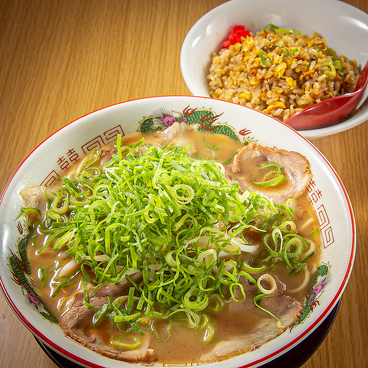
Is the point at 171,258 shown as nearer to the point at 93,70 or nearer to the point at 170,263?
the point at 170,263

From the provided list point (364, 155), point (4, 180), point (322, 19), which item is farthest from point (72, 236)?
point (322, 19)

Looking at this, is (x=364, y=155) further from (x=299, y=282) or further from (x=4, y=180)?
(x=4, y=180)

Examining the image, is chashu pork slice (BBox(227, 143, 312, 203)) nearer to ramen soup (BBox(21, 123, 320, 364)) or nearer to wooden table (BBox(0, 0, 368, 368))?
ramen soup (BBox(21, 123, 320, 364))

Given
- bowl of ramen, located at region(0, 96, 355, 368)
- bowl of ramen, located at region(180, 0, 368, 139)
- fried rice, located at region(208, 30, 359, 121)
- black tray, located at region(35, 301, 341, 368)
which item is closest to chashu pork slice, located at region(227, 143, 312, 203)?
bowl of ramen, located at region(0, 96, 355, 368)

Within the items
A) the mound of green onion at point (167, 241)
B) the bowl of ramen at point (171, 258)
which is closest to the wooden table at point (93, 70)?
the bowl of ramen at point (171, 258)

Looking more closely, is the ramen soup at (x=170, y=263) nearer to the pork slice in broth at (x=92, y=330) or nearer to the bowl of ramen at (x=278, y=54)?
the pork slice in broth at (x=92, y=330)

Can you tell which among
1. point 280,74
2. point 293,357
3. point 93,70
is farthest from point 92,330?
point 93,70
